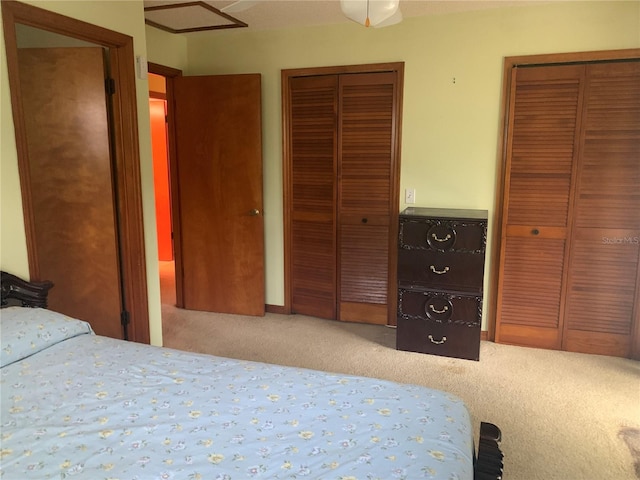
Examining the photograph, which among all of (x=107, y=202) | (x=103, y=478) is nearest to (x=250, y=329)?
(x=107, y=202)

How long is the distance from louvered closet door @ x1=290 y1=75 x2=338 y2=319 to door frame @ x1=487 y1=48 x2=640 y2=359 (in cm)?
124

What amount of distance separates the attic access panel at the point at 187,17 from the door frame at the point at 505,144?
2048 millimetres

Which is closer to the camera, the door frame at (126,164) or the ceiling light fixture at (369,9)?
the ceiling light fixture at (369,9)

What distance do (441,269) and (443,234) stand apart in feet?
0.79

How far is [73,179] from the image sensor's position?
292cm

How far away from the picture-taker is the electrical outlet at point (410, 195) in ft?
11.7

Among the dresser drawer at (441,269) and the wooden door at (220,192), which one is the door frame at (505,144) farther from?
the wooden door at (220,192)

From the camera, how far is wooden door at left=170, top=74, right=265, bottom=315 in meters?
3.82

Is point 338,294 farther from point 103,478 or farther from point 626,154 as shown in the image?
point 103,478

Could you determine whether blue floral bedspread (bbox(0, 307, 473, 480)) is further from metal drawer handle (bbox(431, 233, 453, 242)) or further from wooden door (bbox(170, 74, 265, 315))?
wooden door (bbox(170, 74, 265, 315))

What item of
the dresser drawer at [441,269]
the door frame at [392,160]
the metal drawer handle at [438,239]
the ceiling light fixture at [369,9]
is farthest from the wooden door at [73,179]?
the metal drawer handle at [438,239]

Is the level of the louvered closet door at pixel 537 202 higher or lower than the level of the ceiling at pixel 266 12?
lower

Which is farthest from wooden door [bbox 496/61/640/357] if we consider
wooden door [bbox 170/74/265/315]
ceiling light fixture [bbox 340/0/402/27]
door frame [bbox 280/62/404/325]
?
wooden door [bbox 170/74/265/315]

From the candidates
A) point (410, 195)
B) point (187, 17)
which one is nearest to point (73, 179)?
point (187, 17)
